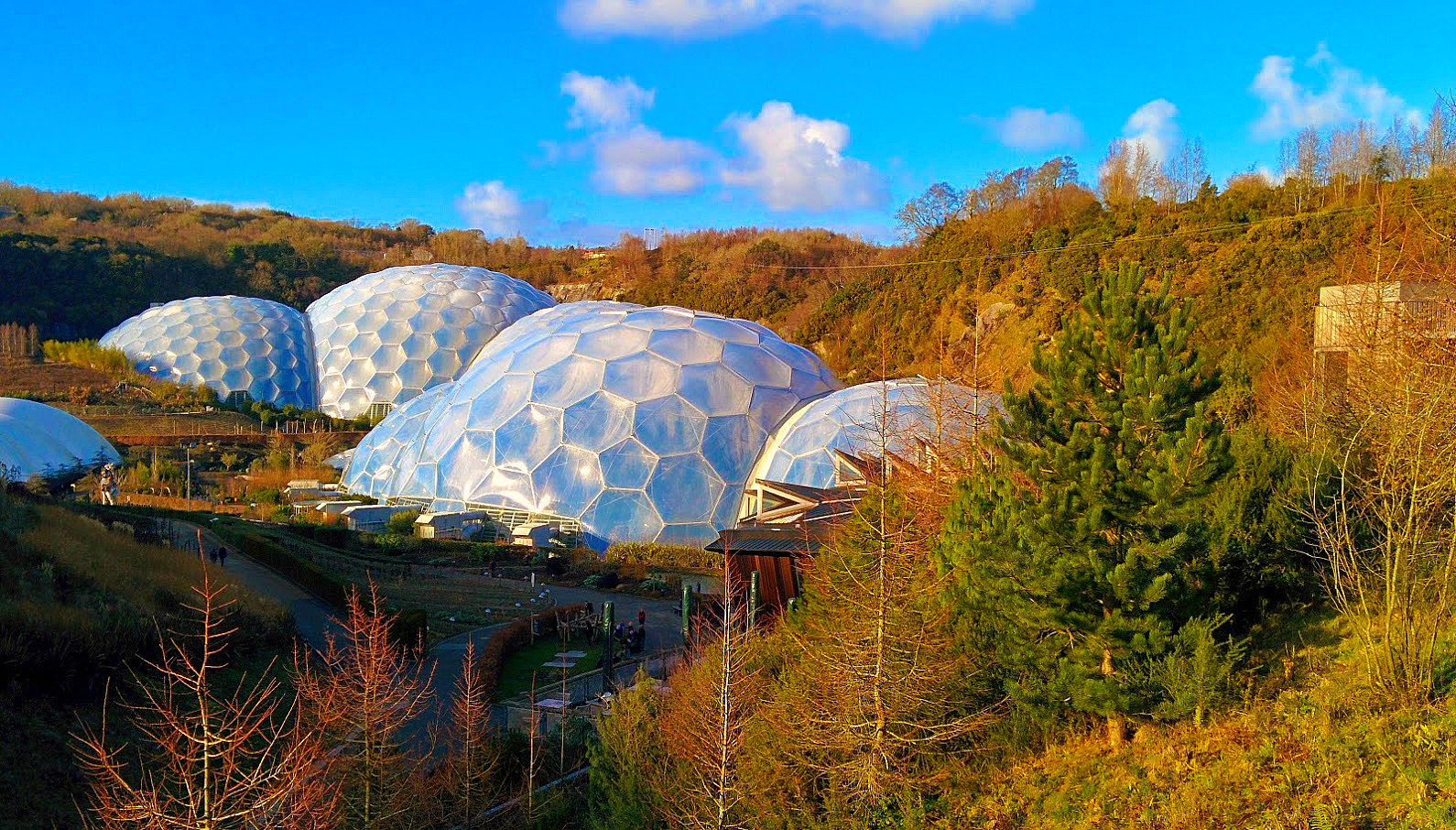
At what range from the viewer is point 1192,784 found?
7953mm

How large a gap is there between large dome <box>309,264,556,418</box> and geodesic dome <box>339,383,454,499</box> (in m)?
14.5

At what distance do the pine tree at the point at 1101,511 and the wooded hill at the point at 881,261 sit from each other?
8.29ft

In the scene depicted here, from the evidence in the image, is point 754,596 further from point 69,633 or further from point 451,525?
point 451,525

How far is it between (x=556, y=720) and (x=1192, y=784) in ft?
24.5

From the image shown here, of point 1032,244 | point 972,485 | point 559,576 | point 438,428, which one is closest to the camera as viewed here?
point 972,485

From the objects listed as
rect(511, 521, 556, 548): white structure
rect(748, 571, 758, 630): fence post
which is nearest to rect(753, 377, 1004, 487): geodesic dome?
rect(511, 521, 556, 548): white structure

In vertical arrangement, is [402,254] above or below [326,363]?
above

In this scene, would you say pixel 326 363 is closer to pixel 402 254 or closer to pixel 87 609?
pixel 87 609

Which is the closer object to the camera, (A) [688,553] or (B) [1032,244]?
(A) [688,553]

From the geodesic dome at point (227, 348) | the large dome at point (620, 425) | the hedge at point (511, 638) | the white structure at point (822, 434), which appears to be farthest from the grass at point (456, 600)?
the geodesic dome at point (227, 348)

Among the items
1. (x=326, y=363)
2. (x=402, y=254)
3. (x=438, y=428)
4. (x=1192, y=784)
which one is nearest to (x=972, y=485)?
(x=1192, y=784)

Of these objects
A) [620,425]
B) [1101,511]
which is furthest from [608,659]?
[620,425]

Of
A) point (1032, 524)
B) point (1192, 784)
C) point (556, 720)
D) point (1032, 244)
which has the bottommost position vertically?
point (556, 720)

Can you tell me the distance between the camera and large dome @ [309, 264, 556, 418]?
49250mm
